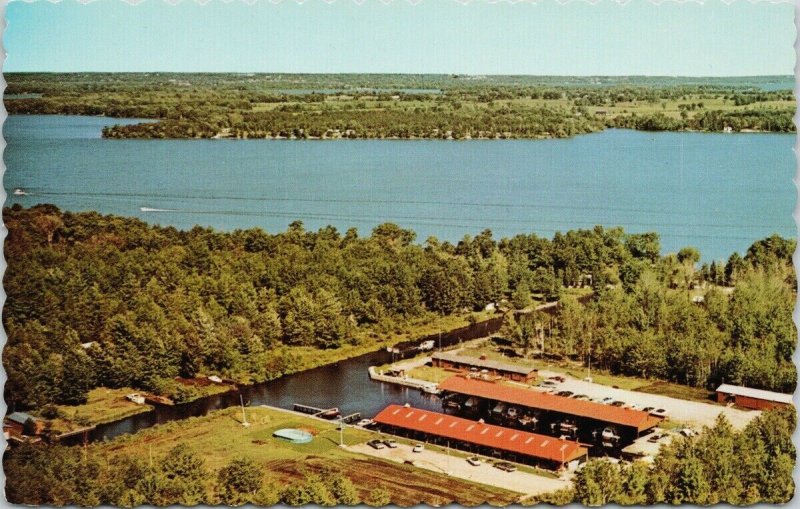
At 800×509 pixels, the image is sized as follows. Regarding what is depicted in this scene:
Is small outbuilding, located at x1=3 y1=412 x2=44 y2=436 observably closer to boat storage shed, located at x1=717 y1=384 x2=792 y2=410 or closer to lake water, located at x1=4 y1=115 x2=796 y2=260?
lake water, located at x1=4 y1=115 x2=796 y2=260

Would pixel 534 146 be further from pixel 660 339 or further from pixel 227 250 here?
pixel 227 250

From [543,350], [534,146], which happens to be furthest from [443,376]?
[534,146]

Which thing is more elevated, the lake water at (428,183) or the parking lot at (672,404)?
the lake water at (428,183)

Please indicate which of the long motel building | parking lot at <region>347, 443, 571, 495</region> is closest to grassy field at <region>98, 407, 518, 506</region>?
parking lot at <region>347, 443, 571, 495</region>

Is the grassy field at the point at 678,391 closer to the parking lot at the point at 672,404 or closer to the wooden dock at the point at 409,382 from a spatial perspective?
the parking lot at the point at 672,404

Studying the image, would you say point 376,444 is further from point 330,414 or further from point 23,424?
point 23,424

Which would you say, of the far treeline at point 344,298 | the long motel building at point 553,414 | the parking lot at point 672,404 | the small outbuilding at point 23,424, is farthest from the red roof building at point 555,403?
the small outbuilding at point 23,424
